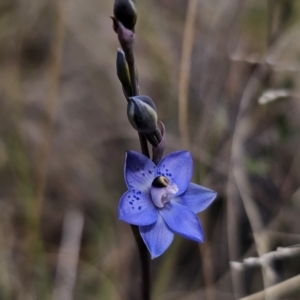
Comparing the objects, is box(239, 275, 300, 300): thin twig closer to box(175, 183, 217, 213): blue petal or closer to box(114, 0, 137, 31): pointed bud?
box(175, 183, 217, 213): blue petal

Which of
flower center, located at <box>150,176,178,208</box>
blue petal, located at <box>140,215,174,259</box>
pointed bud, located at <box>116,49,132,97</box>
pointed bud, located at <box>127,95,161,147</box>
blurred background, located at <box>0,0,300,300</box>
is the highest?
pointed bud, located at <box>116,49,132,97</box>

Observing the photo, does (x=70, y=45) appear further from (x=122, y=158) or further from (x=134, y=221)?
(x=134, y=221)

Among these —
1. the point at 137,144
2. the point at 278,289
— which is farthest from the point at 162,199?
the point at 137,144

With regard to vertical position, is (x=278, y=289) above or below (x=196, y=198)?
below

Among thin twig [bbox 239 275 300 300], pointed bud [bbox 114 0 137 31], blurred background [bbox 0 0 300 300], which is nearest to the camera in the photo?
pointed bud [bbox 114 0 137 31]

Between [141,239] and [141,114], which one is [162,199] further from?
[141,114]

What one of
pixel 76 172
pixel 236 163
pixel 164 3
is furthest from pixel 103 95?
pixel 236 163

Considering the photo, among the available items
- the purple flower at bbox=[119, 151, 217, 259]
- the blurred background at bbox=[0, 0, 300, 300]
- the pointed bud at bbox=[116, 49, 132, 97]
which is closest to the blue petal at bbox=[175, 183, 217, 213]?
the purple flower at bbox=[119, 151, 217, 259]
